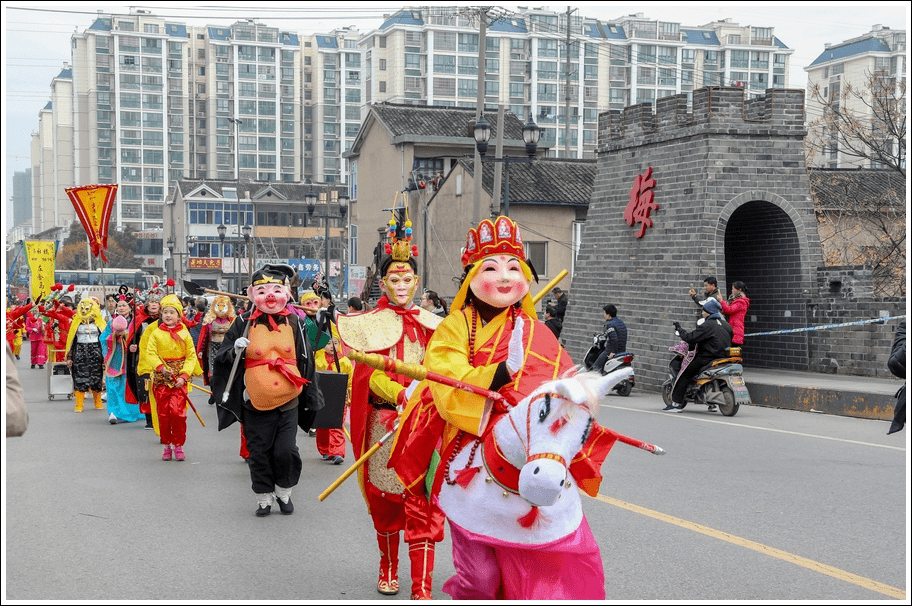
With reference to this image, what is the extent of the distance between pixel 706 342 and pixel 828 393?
194 cm

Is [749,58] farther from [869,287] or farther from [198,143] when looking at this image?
[198,143]

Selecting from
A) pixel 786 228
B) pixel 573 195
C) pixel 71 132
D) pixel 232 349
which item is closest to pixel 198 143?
pixel 71 132

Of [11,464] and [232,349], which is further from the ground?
[232,349]

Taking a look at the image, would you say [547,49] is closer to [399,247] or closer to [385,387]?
[399,247]

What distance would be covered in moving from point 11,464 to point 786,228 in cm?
1380

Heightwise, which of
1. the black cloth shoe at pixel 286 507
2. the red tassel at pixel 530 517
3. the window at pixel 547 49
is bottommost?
the black cloth shoe at pixel 286 507

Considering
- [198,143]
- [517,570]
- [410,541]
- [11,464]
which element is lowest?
[11,464]

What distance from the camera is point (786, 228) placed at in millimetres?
17938

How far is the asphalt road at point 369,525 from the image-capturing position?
5508mm

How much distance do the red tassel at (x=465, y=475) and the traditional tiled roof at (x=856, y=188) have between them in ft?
81.4

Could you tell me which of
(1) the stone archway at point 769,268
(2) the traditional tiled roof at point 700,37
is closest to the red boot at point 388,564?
(1) the stone archway at point 769,268

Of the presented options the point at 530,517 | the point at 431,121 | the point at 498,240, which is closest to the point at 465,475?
the point at 530,517

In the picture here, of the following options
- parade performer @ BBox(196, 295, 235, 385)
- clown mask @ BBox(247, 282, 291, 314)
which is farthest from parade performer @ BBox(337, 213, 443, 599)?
parade performer @ BBox(196, 295, 235, 385)

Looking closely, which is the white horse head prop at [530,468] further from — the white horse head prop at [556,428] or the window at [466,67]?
the window at [466,67]
